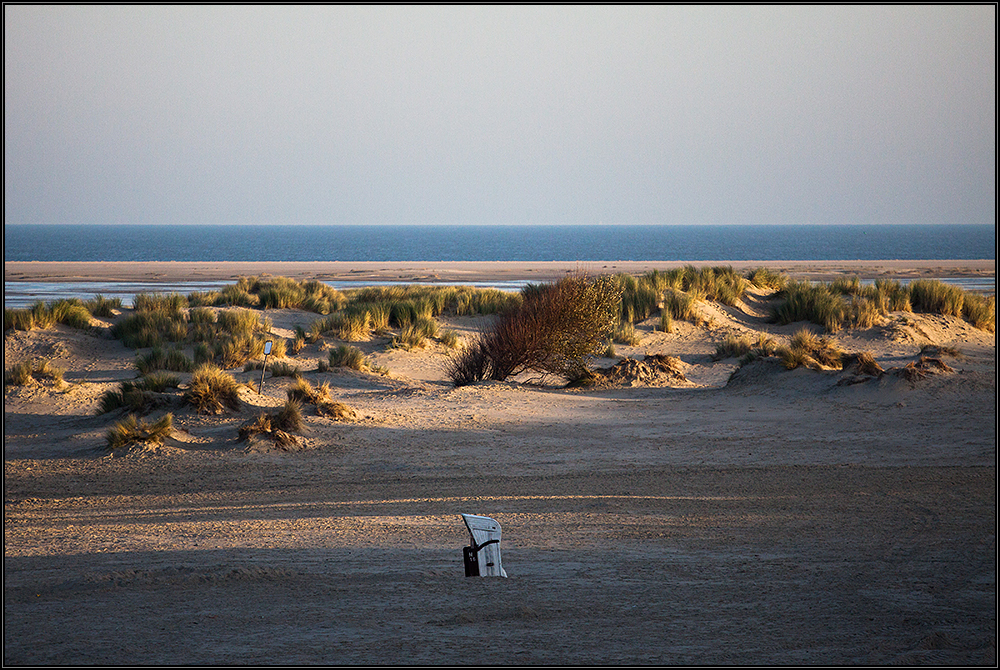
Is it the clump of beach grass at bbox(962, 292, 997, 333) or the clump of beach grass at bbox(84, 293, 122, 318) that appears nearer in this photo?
the clump of beach grass at bbox(84, 293, 122, 318)

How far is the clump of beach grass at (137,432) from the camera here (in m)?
10.5

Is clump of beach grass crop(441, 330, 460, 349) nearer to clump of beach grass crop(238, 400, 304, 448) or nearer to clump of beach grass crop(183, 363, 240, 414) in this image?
clump of beach grass crop(183, 363, 240, 414)

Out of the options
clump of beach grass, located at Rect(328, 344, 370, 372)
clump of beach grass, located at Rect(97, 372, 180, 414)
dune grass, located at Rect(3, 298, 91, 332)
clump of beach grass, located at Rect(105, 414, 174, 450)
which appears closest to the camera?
clump of beach grass, located at Rect(105, 414, 174, 450)

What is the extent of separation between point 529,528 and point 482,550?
1667 mm

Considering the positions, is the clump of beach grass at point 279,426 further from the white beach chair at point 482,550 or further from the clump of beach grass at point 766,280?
the clump of beach grass at point 766,280

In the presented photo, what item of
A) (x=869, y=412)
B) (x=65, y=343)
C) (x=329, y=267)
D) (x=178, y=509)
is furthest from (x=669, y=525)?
(x=329, y=267)

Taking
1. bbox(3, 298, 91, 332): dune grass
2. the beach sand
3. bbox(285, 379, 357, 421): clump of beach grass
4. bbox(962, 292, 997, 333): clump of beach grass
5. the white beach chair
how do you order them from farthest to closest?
bbox(962, 292, 997, 333): clump of beach grass < bbox(3, 298, 91, 332): dune grass < bbox(285, 379, 357, 421): clump of beach grass < the white beach chair < the beach sand

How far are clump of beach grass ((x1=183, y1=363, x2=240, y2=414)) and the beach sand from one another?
0.33 metres

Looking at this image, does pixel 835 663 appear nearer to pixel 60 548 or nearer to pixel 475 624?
pixel 475 624

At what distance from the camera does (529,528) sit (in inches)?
278

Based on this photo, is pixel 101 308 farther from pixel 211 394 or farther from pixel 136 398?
pixel 211 394

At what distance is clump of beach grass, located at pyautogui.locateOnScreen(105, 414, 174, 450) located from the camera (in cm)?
1055

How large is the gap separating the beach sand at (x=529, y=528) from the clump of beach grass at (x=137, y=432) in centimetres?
20

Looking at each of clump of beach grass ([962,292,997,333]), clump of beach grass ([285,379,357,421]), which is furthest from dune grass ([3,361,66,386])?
clump of beach grass ([962,292,997,333])
